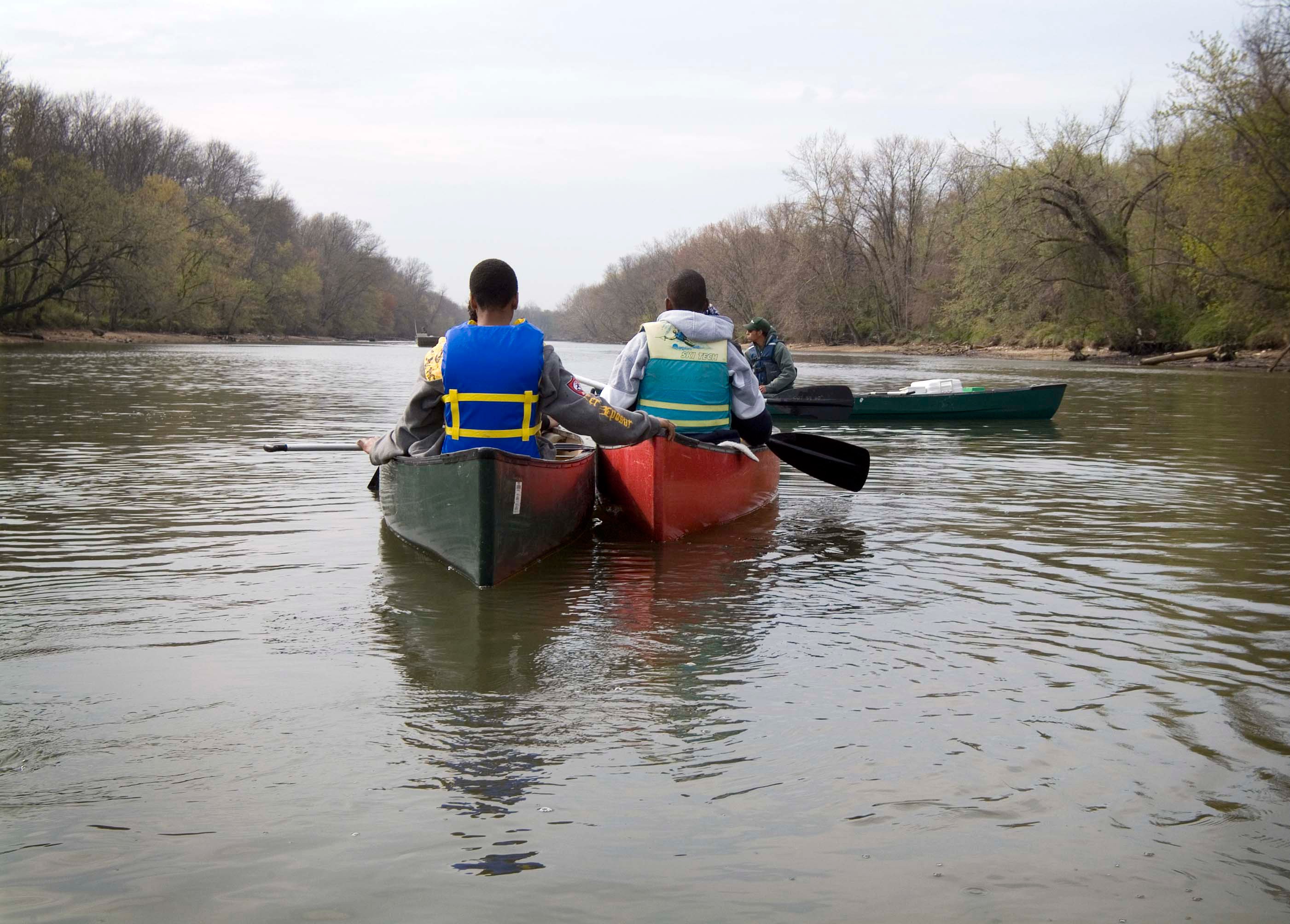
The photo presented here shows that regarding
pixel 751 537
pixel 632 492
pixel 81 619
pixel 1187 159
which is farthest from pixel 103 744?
pixel 1187 159

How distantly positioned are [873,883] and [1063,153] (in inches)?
1774

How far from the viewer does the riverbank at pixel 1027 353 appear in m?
35.8

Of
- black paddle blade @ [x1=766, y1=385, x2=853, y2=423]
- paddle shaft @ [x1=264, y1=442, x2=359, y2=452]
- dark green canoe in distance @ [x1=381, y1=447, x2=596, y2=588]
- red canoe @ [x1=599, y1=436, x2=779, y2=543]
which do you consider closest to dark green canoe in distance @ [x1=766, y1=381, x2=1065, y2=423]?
black paddle blade @ [x1=766, y1=385, x2=853, y2=423]

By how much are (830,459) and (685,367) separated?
2367mm

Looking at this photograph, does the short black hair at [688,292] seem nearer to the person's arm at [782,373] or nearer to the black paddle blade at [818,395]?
the person's arm at [782,373]

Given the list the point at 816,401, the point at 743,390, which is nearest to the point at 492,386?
the point at 743,390

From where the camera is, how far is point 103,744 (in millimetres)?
3762

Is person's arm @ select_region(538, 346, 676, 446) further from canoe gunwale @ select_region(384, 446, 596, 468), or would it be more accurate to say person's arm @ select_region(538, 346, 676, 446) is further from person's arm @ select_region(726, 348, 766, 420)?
person's arm @ select_region(726, 348, 766, 420)

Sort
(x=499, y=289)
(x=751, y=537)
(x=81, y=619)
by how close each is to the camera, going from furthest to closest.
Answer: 1. (x=751, y=537)
2. (x=499, y=289)
3. (x=81, y=619)

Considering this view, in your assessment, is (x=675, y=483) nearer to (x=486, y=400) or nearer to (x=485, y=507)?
(x=486, y=400)

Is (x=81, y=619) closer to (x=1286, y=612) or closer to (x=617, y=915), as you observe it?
(x=617, y=915)

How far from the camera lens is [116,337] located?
56188 mm

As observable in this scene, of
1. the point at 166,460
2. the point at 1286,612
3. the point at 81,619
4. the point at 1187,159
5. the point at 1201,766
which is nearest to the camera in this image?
the point at 1201,766

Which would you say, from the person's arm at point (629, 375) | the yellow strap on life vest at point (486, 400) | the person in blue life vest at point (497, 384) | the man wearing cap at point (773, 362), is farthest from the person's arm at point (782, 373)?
the yellow strap on life vest at point (486, 400)
